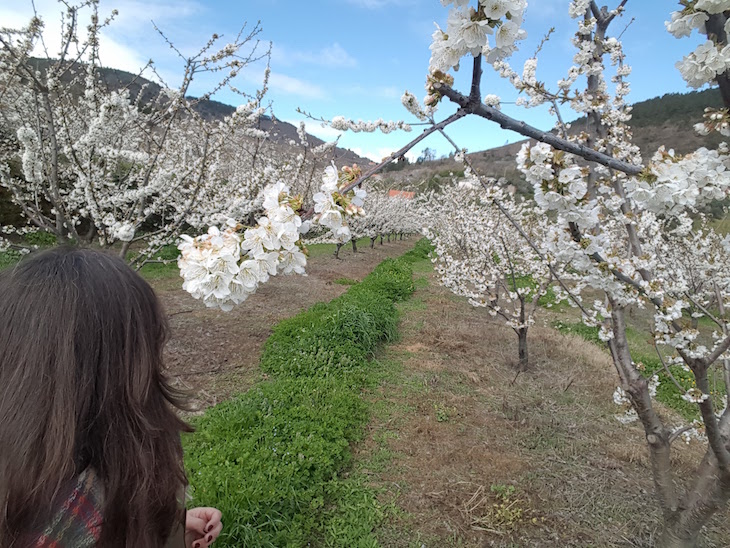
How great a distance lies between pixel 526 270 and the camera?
7.71m

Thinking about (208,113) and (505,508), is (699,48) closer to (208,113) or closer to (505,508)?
(505,508)

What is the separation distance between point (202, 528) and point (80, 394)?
0.91m

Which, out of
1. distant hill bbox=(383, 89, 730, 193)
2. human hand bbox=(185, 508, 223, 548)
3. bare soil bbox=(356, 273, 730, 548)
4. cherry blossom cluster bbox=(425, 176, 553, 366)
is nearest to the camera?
human hand bbox=(185, 508, 223, 548)

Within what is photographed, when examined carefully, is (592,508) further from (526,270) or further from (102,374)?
(526,270)

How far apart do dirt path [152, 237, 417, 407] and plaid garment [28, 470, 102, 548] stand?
6.56ft

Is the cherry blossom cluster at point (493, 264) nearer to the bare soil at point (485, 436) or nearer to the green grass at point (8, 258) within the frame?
the bare soil at point (485, 436)

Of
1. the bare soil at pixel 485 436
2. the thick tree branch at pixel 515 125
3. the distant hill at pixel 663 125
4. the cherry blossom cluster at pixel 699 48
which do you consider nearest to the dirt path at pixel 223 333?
the bare soil at pixel 485 436

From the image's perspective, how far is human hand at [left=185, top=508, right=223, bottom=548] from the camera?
59.0 inches

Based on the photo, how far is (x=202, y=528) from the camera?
152 centimetres

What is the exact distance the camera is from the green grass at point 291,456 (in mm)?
2602

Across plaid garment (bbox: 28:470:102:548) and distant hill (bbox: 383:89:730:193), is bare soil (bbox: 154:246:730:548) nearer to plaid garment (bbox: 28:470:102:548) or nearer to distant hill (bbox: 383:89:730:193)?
plaid garment (bbox: 28:470:102:548)

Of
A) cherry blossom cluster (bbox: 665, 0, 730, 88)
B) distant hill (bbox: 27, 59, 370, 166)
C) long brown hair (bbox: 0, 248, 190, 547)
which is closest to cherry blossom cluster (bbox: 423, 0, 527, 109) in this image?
distant hill (bbox: 27, 59, 370, 166)

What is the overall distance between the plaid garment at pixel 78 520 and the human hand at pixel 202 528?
0.66 meters

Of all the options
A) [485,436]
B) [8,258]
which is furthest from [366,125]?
[8,258]
